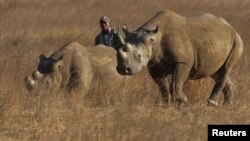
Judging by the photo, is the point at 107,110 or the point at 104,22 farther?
the point at 104,22

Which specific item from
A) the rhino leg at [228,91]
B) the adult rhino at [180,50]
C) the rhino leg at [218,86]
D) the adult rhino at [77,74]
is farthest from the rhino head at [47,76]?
the rhino leg at [228,91]

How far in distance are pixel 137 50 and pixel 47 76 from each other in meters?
1.61

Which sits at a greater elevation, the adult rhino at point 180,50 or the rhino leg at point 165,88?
the adult rhino at point 180,50

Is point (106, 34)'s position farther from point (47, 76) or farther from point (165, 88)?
point (165, 88)

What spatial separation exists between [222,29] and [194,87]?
0.79 m

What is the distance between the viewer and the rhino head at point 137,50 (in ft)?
29.2

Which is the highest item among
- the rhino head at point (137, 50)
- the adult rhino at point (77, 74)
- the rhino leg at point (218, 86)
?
the rhino head at point (137, 50)

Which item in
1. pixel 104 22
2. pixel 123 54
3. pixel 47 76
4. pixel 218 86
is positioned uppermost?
pixel 123 54

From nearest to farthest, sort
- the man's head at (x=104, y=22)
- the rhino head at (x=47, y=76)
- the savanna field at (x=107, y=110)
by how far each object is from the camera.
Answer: the savanna field at (x=107, y=110) → the rhino head at (x=47, y=76) → the man's head at (x=104, y=22)

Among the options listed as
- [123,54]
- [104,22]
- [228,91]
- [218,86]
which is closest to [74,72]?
[123,54]

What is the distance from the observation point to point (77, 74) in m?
10.3

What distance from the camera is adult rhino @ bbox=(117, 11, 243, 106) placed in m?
9.15

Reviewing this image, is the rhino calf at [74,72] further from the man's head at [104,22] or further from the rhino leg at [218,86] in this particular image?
the rhino leg at [218,86]

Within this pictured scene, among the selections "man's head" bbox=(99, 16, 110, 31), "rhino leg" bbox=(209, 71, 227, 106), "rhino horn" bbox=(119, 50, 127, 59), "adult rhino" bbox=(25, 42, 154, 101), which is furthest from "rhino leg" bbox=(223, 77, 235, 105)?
"man's head" bbox=(99, 16, 110, 31)
